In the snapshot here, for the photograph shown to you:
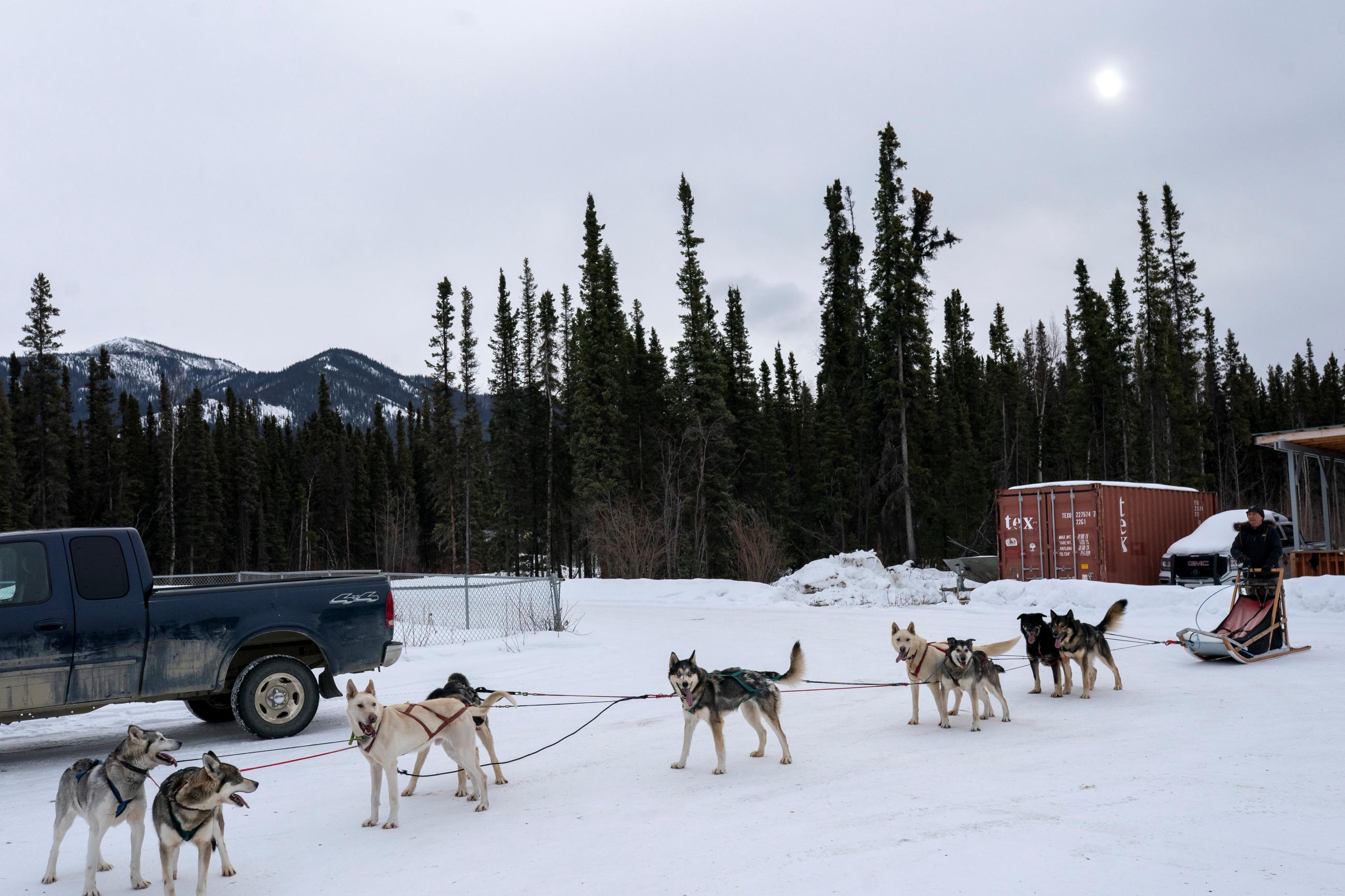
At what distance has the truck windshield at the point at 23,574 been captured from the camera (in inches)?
302

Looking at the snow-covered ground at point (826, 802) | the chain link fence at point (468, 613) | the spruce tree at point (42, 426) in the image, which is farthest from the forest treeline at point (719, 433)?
the snow-covered ground at point (826, 802)

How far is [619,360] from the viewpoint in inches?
2243

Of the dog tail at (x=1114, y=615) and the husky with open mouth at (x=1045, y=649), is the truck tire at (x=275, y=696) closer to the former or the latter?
the husky with open mouth at (x=1045, y=649)

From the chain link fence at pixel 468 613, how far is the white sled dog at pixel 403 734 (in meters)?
8.29

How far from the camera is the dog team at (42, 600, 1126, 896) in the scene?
4734 millimetres

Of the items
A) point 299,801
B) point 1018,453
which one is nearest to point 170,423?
point 1018,453

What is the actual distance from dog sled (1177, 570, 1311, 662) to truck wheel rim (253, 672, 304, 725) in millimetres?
11057

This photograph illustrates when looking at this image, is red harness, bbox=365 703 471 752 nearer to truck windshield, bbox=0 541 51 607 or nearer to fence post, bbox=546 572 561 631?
truck windshield, bbox=0 541 51 607

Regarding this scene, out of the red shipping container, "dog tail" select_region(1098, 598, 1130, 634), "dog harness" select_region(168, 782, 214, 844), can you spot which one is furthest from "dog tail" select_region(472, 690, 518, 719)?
the red shipping container

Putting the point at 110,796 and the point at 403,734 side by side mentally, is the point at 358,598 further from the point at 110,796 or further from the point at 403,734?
the point at 110,796

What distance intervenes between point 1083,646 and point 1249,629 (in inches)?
142

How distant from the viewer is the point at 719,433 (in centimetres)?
5112

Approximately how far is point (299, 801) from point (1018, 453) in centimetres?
6824

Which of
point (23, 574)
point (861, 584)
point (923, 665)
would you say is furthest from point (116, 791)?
point (861, 584)
